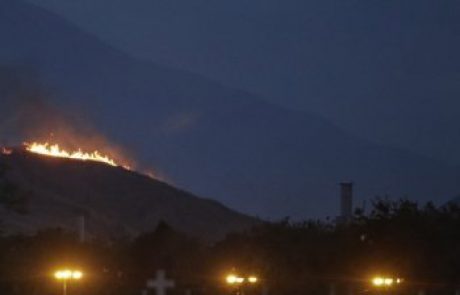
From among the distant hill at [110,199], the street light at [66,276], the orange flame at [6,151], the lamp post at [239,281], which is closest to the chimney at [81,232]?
the street light at [66,276]

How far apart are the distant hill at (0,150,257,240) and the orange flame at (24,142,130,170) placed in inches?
63.3

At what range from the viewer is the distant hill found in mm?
109000

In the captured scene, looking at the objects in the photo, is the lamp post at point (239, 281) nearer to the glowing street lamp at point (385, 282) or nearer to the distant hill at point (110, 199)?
the glowing street lamp at point (385, 282)

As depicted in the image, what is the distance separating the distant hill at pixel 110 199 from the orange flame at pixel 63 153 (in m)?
1.61

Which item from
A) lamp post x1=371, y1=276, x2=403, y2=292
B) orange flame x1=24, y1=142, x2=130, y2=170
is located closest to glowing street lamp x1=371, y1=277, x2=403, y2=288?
lamp post x1=371, y1=276, x2=403, y2=292

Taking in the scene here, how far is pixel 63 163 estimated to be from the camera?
13188cm

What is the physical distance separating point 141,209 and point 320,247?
78.4 meters

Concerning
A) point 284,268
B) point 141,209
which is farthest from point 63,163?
point 284,268

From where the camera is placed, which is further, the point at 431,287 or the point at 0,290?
the point at 0,290

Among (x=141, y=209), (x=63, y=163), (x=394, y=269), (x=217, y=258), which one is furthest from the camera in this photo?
(x=63, y=163)

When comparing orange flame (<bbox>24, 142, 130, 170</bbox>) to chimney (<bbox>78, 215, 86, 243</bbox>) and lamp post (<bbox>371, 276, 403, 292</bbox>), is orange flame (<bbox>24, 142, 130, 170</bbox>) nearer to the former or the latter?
chimney (<bbox>78, 215, 86, 243</bbox>)

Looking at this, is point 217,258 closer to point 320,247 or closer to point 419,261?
point 320,247

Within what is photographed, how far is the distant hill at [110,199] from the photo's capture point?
10900 centimetres

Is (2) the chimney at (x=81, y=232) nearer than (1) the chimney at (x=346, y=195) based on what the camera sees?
Yes
